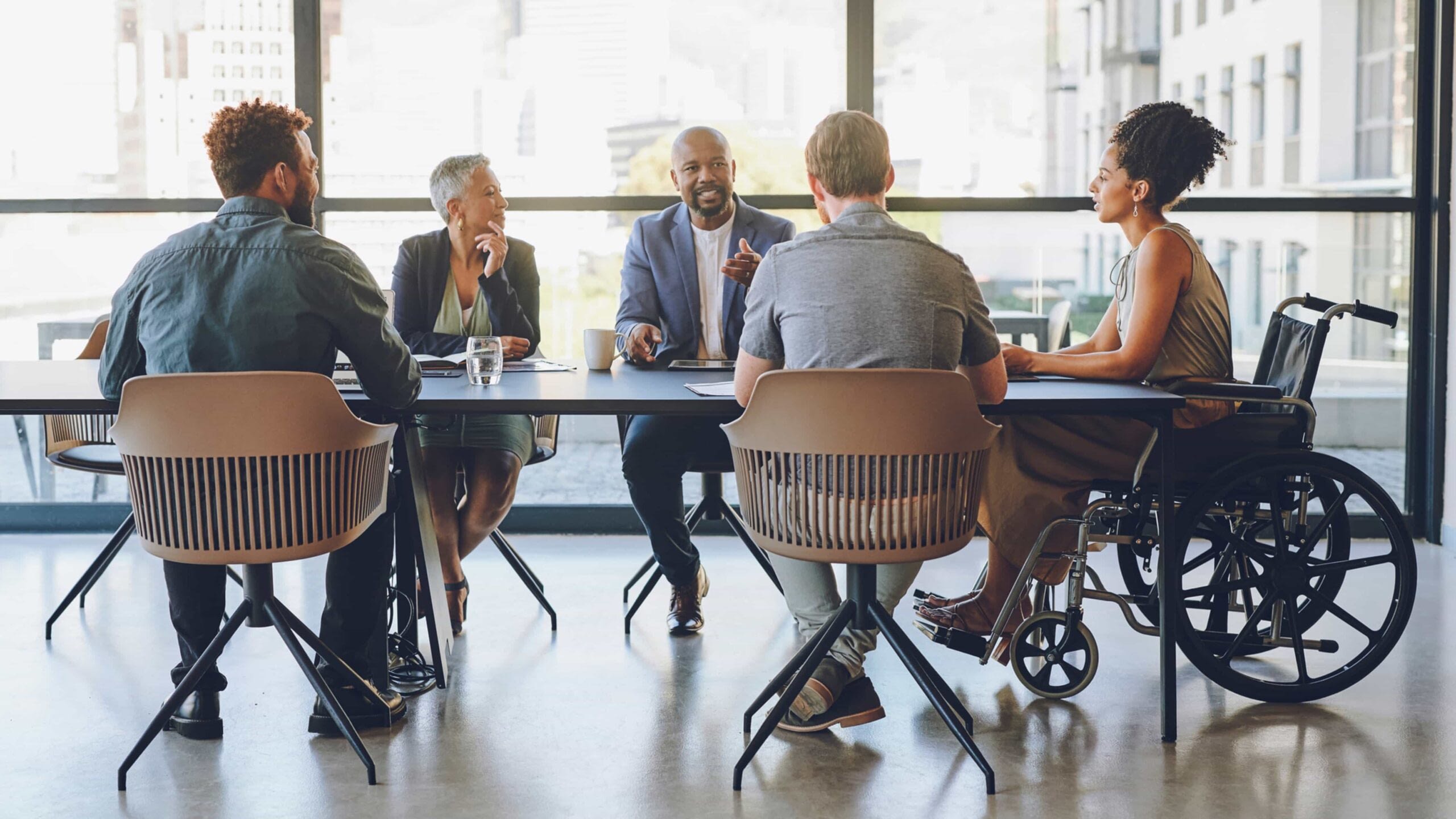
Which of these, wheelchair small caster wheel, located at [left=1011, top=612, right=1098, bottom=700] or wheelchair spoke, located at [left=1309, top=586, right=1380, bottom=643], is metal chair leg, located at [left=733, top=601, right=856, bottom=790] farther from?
wheelchair spoke, located at [left=1309, top=586, right=1380, bottom=643]

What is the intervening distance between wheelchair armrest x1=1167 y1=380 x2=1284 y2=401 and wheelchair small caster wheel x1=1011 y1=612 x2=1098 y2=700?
557 mm

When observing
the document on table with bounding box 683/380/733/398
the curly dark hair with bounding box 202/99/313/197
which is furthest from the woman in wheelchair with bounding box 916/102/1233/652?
the curly dark hair with bounding box 202/99/313/197

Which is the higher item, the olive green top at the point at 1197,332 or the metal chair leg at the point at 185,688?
the olive green top at the point at 1197,332

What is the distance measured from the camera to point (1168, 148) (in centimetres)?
299

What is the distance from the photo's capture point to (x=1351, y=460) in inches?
186

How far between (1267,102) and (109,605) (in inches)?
167

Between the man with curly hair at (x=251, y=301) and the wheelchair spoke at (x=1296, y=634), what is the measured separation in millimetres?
1960

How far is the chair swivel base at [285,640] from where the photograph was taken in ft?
7.98

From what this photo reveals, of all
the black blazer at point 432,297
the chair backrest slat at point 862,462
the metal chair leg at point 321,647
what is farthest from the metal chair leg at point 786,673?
the black blazer at point 432,297

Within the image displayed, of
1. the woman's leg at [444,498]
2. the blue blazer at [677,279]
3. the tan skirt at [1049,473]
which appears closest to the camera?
the tan skirt at [1049,473]

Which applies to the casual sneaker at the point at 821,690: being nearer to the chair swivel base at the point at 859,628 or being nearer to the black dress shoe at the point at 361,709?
the chair swivel base at the point at 859,628

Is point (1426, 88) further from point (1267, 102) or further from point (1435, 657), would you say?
point (1435, 657)

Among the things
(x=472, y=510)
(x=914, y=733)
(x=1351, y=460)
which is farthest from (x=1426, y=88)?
(x=472, y=510)

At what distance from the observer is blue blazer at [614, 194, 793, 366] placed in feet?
12.2
